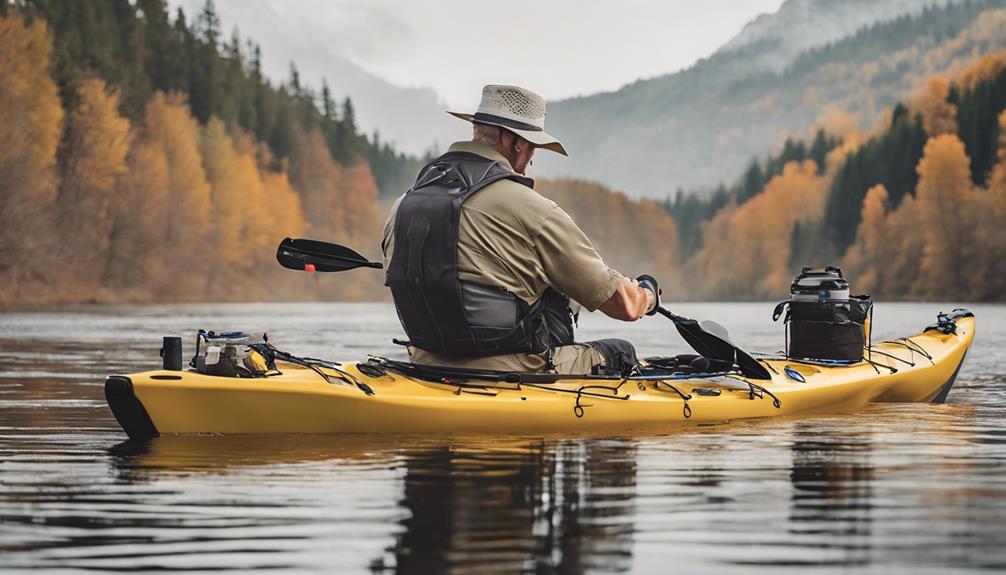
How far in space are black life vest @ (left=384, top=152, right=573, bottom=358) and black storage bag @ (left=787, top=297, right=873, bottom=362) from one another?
2.98m

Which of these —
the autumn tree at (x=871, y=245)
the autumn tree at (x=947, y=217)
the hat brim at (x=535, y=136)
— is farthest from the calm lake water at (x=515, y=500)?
the autumn tree at (x=871, y=245)

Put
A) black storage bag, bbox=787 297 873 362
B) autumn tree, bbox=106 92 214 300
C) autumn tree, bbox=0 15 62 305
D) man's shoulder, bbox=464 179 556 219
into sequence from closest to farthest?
man's shoulder, bbox=464 179 556 219
black storage bag, bbox=787 297 873 362
autumn tree, bbox=0 15 62 305
autumn tree, bbox=106 92 214 300

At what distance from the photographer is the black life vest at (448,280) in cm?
676

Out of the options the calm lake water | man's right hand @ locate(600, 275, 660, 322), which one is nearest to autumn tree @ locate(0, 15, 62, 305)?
the calm lake water

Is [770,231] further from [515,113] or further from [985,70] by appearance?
[515,113]

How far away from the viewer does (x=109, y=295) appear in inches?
2260

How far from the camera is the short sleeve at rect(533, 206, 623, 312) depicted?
6.76 metres

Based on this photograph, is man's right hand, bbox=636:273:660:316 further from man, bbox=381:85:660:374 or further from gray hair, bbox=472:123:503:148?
gray hair, bbox=472:123:503:148

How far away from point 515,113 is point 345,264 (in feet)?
5.69

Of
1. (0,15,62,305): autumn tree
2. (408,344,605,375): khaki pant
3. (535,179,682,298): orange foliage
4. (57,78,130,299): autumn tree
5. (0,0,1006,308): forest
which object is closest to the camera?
(408,344,605,375): khaki pant

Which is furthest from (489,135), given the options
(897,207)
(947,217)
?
(897,207)

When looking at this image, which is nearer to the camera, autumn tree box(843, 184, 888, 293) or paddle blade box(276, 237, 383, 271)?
paddle blade box(276, 237, 383, 271)

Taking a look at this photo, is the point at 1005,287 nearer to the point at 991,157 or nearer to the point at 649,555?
the point at 991,157

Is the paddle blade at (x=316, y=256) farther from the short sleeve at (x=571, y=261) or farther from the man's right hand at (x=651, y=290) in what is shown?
the man's right hand at (x=651, y=290)
